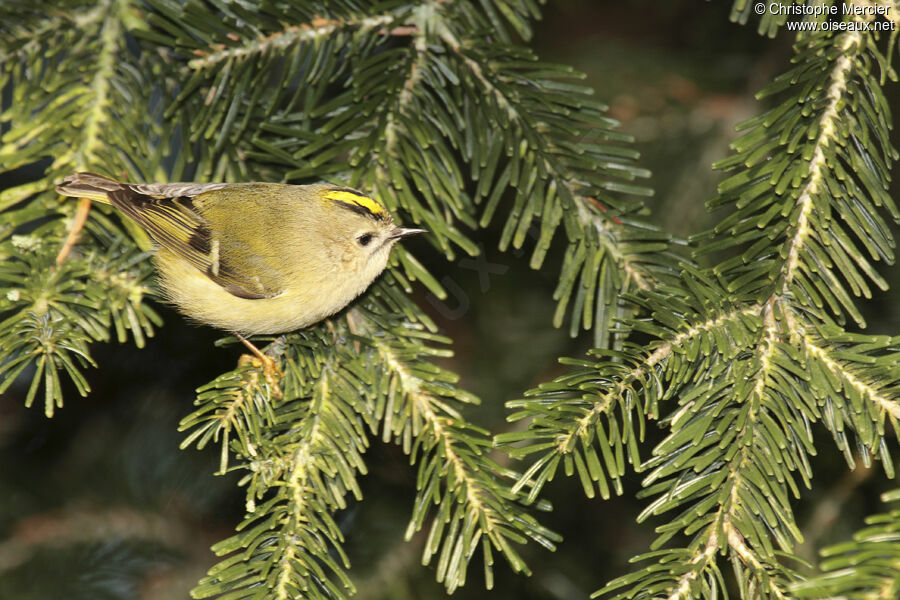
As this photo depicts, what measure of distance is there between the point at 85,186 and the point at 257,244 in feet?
1.35

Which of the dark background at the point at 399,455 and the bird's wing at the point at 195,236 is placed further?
the dark background at the point at 399,455

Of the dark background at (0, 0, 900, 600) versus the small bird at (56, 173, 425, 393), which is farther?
the dark background at (0, 0, 900, 600)

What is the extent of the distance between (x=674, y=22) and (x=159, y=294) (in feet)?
5.78

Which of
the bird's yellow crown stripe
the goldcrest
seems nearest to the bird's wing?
the goldcrest

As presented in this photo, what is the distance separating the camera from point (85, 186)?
4.61 feet

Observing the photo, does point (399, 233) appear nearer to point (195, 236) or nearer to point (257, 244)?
point (257, 244)

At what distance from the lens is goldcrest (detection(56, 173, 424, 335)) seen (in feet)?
4.94

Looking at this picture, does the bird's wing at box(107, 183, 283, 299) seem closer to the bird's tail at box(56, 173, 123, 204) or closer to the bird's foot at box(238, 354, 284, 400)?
the bird's tail at box(56, 173, 123, 204)

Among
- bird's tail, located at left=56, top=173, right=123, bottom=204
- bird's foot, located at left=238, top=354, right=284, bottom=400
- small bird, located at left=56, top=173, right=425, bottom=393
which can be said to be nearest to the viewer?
bird's foot, located at left=238, top=354, right=284, bottom=400

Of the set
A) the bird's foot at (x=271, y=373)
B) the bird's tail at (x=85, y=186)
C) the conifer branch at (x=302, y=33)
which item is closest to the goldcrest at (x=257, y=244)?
the bird's tail at (x=85, y=186)

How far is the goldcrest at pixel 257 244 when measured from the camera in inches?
59.3

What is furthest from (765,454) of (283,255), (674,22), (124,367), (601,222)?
(674,22)

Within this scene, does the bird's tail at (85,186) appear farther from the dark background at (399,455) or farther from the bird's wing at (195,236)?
the dark background at (399,455)

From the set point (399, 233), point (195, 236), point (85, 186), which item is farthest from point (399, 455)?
point (85, 186)
